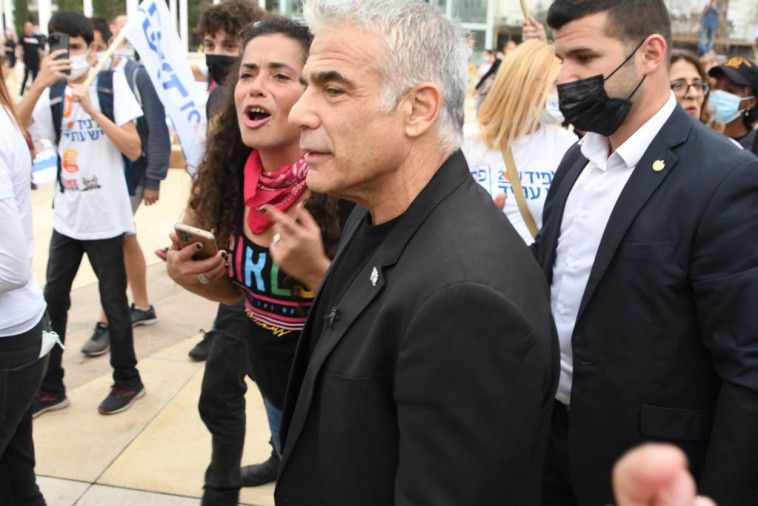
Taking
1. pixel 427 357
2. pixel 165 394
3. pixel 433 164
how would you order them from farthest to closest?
pixel 165 394, pixel 433 164, pixel 427 357

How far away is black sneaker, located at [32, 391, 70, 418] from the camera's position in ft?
14.1

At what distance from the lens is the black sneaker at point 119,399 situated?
14.2ft

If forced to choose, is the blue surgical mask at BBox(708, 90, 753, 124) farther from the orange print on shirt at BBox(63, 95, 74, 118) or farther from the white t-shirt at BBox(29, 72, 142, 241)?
the orange print on shirt at BBox(63, 95, 74, 118)

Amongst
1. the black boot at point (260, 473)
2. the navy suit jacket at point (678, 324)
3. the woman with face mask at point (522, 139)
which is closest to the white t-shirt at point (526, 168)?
the woman with face mask at point (522, 139)

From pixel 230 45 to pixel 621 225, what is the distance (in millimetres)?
3383

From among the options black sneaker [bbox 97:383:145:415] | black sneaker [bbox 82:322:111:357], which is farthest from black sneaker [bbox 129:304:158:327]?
black sneaker [bbox 97:383:145:415]

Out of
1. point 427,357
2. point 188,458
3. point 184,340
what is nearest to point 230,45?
point 184,340

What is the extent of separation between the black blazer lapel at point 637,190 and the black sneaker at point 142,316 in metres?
4.26

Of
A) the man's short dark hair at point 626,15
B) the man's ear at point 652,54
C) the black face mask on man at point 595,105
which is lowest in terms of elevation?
the black face mask on man at point 595,105

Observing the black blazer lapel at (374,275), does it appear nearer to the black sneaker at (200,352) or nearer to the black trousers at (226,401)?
the black trousers at (226,401)

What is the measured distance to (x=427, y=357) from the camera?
1.34 meters

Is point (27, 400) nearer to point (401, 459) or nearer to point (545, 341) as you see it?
point (401, 459)

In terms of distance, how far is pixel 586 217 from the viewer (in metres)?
2.31

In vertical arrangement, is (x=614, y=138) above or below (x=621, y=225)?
above
